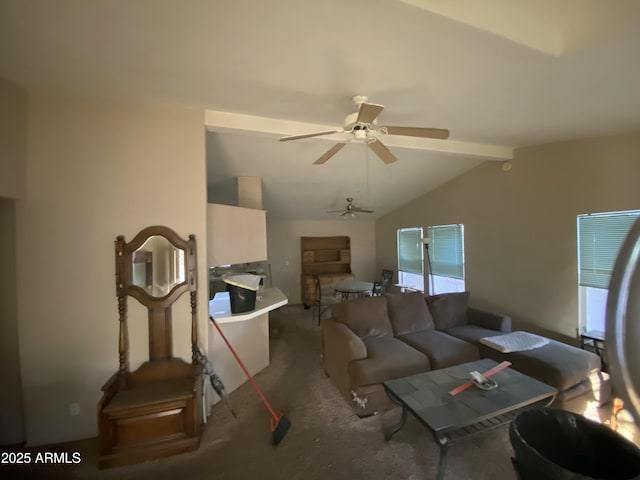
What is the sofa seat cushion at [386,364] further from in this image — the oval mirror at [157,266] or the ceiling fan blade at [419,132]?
the ceiling fan blade at [419,132]

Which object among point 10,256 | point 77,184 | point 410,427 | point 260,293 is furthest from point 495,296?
point 10,256

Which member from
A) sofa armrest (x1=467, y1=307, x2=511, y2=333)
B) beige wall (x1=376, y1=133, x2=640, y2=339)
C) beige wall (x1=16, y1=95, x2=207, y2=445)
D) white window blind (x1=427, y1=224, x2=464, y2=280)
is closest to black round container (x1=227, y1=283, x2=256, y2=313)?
beige wall (x1=16, y1=95, x2=207, y2=445)

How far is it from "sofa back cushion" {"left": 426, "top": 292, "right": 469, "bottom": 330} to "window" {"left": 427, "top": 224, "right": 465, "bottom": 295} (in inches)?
48.0

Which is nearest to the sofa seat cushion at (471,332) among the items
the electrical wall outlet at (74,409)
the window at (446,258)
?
the window at (446,258)

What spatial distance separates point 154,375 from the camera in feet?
7.55

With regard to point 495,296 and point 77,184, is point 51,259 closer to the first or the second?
point 77,184

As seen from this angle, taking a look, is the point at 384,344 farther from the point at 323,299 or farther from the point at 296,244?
the point at 296,244

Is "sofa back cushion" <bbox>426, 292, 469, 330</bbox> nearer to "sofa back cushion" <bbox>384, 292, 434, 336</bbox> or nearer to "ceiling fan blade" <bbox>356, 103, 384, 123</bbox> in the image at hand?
"sofa back cushion" <bbox>384, 292, 434, 336</bbox>

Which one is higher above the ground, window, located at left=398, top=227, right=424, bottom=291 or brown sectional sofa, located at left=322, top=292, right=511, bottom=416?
window, located at left=398, top=227, right=424, bottom=291

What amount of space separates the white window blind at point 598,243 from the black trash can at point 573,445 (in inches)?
101

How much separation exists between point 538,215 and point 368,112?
3082 millimetres

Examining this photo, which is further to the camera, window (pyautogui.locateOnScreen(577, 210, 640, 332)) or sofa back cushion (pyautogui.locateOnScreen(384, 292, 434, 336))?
sofa back cushion (pyautogui.locateOnScreen(384, 292, 434, 336))

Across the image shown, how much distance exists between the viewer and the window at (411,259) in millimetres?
5652

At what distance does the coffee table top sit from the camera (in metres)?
1.72
